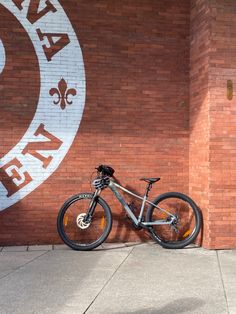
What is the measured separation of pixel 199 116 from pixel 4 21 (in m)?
3.22

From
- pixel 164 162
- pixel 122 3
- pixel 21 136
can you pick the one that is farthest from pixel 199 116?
pixel 21 136

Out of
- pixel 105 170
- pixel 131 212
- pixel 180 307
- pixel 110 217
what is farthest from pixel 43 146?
pixel 180 307

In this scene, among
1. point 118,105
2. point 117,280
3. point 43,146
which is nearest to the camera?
point 117,280

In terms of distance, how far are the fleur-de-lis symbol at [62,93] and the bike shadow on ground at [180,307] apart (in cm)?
365

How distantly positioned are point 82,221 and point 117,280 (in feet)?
5.92

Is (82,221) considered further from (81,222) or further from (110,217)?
(110,217)

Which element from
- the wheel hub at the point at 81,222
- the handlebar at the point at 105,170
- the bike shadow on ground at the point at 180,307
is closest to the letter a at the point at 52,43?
the handlebar at the point at 105,170

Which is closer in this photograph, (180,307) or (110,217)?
(180,307)

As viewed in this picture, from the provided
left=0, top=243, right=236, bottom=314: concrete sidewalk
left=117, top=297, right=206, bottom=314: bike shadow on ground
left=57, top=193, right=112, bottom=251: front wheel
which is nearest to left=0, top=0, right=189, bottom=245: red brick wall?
left=57, top=193, right=112, bottom=251: front wheel

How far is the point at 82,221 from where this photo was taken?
22.6ft

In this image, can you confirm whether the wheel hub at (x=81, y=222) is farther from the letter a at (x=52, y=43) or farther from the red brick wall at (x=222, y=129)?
the letter a at (x=52, y=43)

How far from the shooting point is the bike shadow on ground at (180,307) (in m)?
4.25

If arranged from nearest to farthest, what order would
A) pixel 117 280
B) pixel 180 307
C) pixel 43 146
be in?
pixel 180 307, pixel 117 280, pixel 43 146

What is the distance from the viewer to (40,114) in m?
7.09
